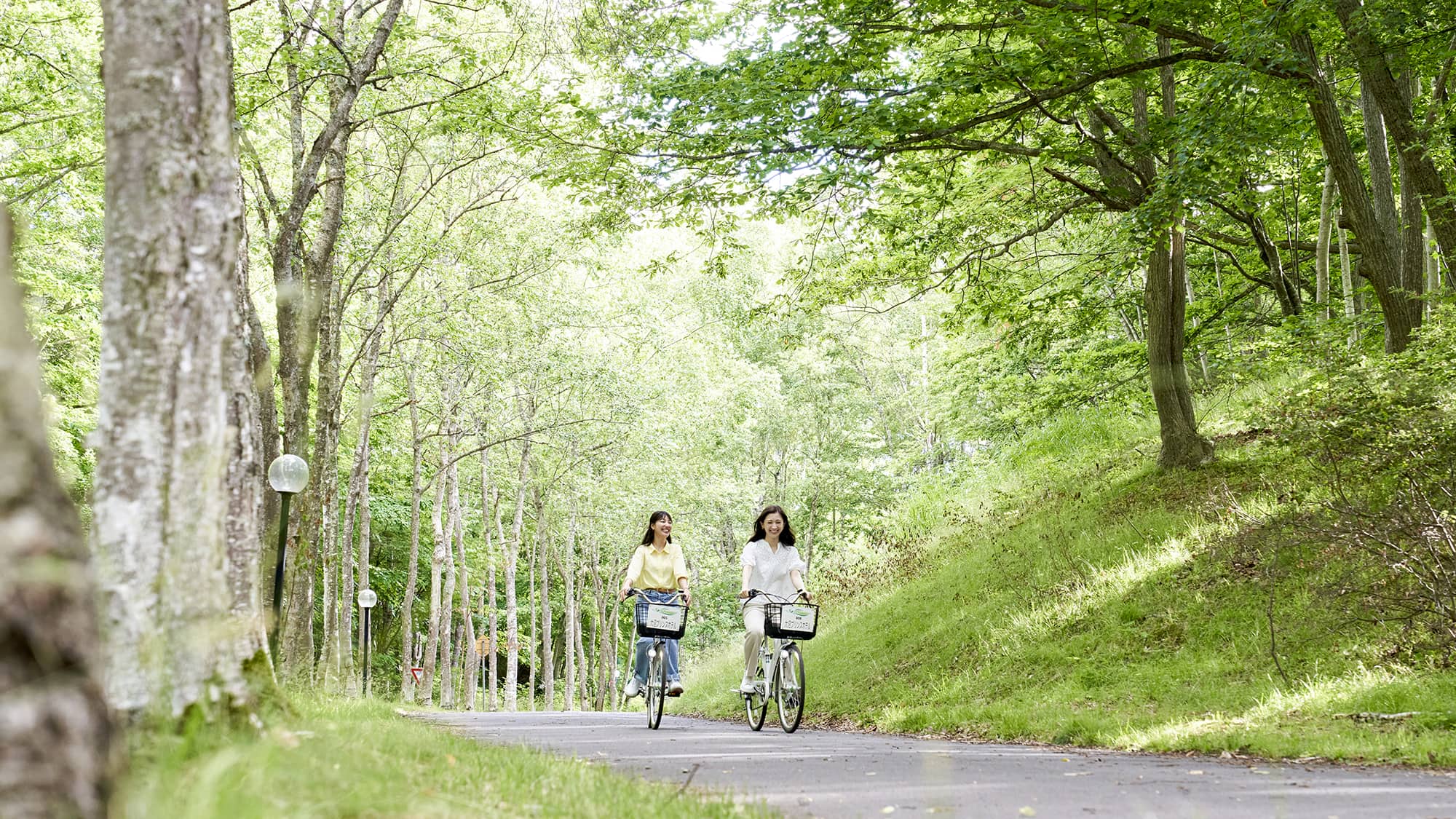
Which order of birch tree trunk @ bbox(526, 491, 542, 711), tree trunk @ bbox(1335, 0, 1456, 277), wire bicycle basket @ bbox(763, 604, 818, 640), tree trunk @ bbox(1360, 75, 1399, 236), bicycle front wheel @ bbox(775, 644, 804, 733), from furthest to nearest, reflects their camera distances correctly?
birch tree trunk @ bbox(526, 491, 542, 711) → tree trunk @ bbox(1360, 75, 1399, 236) → tree trunk @ bbox(1335, 0, 1456, 277) → bicycle front wheel @ bbox(775, 644, 804, 733) → wire bicycle basket @ bbox(763, 604, 818, 640)

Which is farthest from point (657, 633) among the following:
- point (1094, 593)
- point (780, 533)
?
→ point (1094, 593)

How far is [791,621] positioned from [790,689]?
2.41 ft

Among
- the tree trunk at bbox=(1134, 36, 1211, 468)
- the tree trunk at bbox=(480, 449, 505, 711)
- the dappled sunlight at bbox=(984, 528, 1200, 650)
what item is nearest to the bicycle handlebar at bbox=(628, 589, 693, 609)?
the dappled sunlight at bbox=(984, 528, 1200, 650)

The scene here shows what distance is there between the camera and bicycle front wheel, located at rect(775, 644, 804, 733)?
10375 mm

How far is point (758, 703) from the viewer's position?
1100 cm

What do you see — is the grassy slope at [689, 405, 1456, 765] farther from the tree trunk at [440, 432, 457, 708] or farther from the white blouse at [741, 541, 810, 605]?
the tree trunk at [440, 432, 457, 708]

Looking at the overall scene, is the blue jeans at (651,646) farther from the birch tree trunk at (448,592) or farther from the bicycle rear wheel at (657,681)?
the birch tree trunk at (448,592)

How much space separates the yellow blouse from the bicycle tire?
1365 mm

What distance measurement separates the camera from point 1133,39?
478 inches

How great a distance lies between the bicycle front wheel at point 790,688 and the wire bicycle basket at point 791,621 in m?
0.33

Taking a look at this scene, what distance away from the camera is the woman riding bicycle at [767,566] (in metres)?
10.9

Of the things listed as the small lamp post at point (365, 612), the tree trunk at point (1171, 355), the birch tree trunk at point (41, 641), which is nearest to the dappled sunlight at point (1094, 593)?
the tree trunk at point (1171, 355)

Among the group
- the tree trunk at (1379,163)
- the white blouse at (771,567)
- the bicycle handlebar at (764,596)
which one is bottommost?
the bicycle handlebar at (764,596)

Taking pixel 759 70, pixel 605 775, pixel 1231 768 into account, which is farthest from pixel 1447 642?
pixel 759 70
